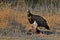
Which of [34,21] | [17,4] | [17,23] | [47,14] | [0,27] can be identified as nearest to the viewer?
[34,21]

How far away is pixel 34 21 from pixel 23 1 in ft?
14.5

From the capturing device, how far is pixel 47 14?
1348 centimetres

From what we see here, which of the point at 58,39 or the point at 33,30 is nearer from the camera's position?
the point at 58,39

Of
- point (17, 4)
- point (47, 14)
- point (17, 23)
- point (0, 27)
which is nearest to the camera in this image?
point (0, 27)

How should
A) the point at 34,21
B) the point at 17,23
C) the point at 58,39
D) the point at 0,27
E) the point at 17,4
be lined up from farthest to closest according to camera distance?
the point at 17,4, the point at 17,23, the point at 0,27, the point at 34,21, the point at 58,39

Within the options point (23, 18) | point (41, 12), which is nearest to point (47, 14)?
point (41, 12)

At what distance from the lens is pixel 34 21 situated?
10547mm

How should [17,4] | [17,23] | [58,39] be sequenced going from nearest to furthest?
[58,39] → [17,23] → [17,4]

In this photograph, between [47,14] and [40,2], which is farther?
[40,2]

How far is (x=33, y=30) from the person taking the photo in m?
10.7

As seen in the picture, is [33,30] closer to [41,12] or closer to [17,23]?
[17,23]

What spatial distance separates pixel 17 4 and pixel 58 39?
5458 mm

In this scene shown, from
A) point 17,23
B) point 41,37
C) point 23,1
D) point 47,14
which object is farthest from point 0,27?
point 23,1

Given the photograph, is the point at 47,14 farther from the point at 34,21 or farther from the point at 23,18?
the point at 34,21
